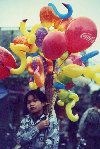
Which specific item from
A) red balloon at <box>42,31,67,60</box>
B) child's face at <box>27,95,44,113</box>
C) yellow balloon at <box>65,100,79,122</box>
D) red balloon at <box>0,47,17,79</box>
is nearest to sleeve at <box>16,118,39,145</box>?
child's face at <box>27,95,44,113</box>

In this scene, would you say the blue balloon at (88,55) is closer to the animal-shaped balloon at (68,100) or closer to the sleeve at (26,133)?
the animal-shaped balloon at (68,100)

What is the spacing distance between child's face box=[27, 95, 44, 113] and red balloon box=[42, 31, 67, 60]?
401mm

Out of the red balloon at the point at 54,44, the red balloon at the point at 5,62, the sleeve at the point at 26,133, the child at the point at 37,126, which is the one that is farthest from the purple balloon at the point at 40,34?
the sleeve at the point at 26,133

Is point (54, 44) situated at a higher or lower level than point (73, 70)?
higher

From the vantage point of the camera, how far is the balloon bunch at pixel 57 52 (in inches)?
94.7

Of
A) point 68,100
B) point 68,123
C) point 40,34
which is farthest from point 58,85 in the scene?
point 68,123

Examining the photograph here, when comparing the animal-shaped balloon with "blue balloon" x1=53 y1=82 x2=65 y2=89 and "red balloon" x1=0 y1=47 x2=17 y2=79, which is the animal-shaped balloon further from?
"red balloon" x1=0 y1=47 x2=17 y2=79

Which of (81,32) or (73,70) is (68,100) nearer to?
(73,70)

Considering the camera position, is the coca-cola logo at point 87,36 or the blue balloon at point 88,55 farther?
the blue balloon at point 88,55

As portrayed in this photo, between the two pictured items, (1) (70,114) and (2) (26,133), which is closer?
(2) (26,133)

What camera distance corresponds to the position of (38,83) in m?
2.59

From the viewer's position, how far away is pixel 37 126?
102 inches

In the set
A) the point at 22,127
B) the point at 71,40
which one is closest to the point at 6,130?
the point at 22,127

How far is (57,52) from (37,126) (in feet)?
1.89
